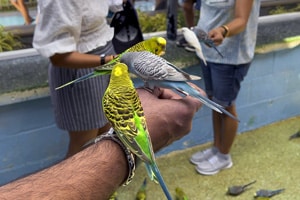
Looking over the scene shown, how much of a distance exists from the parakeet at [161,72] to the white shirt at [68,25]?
0.34 metres

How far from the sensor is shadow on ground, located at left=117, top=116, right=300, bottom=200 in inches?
92.0

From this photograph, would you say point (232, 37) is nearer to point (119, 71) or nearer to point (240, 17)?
point (240, 17)

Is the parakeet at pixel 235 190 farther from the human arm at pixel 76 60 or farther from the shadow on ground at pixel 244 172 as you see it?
the human arm at pixel 76 60

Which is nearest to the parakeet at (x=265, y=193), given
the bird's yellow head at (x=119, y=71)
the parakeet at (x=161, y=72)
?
the parakeet at (x=161, y=72)

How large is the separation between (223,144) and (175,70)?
1.39 m

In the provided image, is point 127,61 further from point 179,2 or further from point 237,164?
point 237,164

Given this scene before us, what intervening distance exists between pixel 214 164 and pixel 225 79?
640mm

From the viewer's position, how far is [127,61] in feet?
3.78

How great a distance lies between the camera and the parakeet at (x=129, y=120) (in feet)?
3.14

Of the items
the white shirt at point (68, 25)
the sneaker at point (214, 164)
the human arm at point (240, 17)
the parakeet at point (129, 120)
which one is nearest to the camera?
the parakeet at point (129, 120)

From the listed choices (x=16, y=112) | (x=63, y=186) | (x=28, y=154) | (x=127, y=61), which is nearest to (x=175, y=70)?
(x=127, y=61)

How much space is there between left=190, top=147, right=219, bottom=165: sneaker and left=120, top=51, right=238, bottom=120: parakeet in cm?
144

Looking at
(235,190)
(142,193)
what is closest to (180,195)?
(142,193)

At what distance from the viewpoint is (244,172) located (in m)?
2.51
